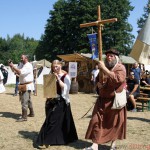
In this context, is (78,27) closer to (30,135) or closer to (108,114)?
(30,135)

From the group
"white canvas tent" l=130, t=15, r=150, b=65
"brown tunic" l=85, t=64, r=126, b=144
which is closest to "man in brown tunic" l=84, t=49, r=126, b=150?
"brown tunic" l=85, t=64, r=126, b=144

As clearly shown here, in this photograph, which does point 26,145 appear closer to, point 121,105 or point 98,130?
point 98,130

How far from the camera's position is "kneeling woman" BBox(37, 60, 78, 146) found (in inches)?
242

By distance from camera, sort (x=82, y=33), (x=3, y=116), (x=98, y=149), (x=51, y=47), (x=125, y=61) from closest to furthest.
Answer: (x=98, y=149)
(x=3, y=116)
(x=125, y=61)
(x=82, y=33)
(x=51, y=47)

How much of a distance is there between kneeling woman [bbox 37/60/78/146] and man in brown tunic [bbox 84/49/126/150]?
735 millimetres

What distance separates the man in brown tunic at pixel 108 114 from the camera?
18.0ft

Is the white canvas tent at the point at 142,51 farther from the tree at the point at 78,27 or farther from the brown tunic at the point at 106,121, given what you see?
the tree at the point at 78,27

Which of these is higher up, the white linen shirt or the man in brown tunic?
the white linen shirt

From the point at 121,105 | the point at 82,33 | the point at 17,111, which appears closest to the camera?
the point at 121,105

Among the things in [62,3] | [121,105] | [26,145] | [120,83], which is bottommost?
[26,145]

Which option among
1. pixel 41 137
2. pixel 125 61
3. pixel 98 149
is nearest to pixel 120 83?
pixel 98 149

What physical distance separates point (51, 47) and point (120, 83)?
120 ft

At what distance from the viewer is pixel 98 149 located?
232 inches

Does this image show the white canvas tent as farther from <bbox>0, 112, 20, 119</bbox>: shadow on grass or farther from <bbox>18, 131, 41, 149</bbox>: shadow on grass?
<bbox>18, 131, 41, 149</bbox>: shadow on grass
